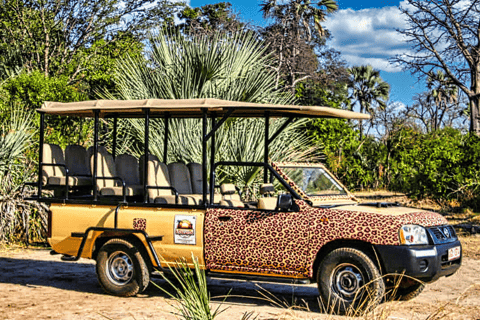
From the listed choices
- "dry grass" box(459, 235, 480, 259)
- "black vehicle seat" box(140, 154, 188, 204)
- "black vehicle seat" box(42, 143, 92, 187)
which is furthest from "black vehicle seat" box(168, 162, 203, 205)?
"dry grass" box(459, 235, 480, 259)

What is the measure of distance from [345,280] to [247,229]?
1195 mm

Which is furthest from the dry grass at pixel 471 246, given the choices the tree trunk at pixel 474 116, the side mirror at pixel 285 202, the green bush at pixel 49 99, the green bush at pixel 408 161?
the tree trunk at pixel 474 116

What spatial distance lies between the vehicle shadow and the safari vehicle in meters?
0.46

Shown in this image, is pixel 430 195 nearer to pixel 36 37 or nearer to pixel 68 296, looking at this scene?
pixel 68 296

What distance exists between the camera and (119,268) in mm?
8102

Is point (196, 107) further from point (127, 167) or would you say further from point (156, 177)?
point (127, 167)

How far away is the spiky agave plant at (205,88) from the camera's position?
13180 mm

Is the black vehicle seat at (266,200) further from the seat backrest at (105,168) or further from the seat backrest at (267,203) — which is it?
the seat backrest at (105,168)

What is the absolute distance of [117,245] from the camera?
316 inches

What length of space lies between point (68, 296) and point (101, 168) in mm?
1749

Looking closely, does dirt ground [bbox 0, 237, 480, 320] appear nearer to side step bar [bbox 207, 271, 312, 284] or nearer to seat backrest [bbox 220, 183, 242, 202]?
side step bar [bbox 207, 271, 312, 284]

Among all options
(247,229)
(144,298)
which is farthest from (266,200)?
(144,298)

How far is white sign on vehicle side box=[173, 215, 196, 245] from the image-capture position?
755 cm

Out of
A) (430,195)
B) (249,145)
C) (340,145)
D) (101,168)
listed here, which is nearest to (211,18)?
(340,145)
